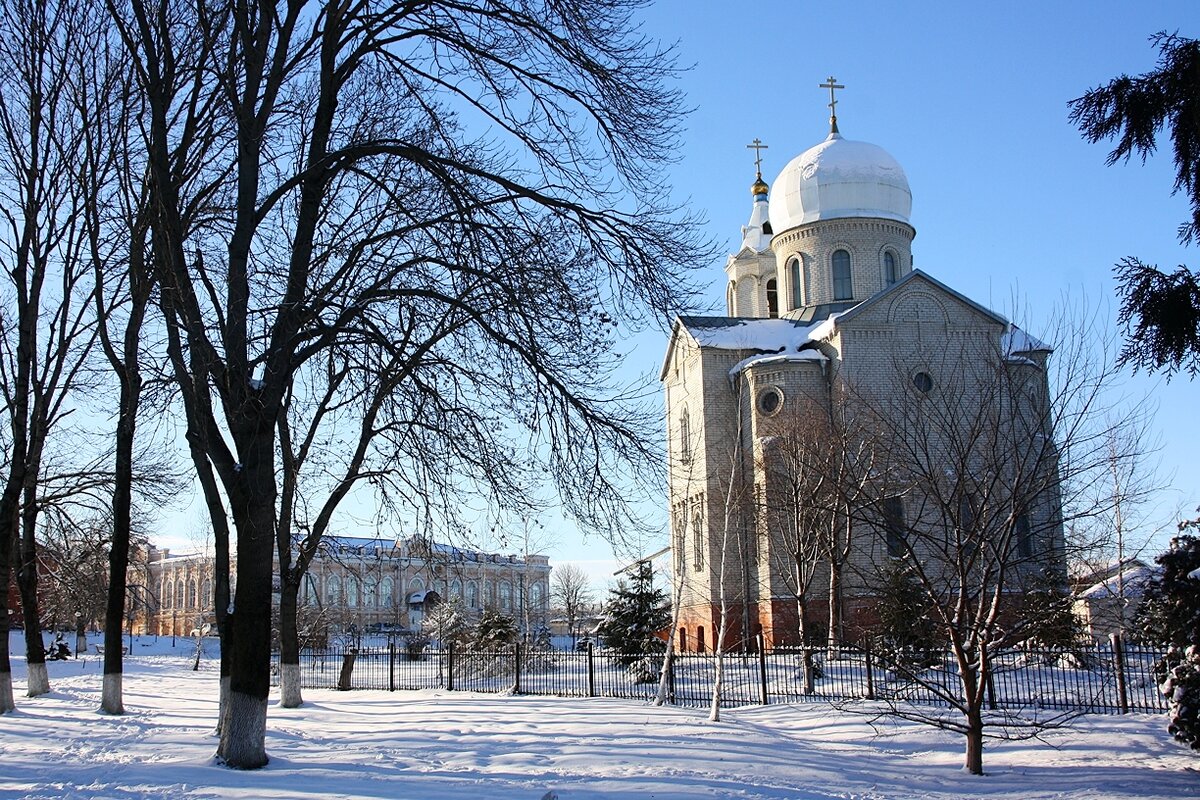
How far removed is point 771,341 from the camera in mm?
35656

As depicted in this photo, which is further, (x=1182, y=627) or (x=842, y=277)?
(x=842, y=277)

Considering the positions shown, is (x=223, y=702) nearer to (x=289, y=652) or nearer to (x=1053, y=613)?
(x=289, y=652)

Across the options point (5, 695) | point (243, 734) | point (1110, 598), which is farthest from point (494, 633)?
point (243, 734)

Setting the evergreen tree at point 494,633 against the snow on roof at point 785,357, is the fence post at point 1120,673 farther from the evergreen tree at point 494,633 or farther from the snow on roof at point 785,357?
the snow on roof at point 785,357

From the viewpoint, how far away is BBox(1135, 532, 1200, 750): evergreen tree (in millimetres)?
12422

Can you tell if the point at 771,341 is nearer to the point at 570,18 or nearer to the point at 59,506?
the point at 59,506

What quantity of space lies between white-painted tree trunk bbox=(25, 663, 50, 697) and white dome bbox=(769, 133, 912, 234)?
28477mm

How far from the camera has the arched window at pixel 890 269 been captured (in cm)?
3775

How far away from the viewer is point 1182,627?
12.7 metres

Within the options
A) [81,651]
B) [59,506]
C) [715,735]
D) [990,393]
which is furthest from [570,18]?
[81,651]

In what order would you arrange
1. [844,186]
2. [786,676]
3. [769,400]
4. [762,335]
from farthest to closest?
[844,186] < [762,335] < [769,400] < [786,676]

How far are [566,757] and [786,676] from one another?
10874 millimetres

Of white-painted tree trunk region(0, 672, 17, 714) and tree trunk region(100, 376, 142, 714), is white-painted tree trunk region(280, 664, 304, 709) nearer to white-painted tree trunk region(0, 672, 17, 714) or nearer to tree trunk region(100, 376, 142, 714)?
tree trunk region(100, 376, 142, 714)

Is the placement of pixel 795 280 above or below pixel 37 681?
Answer: above
